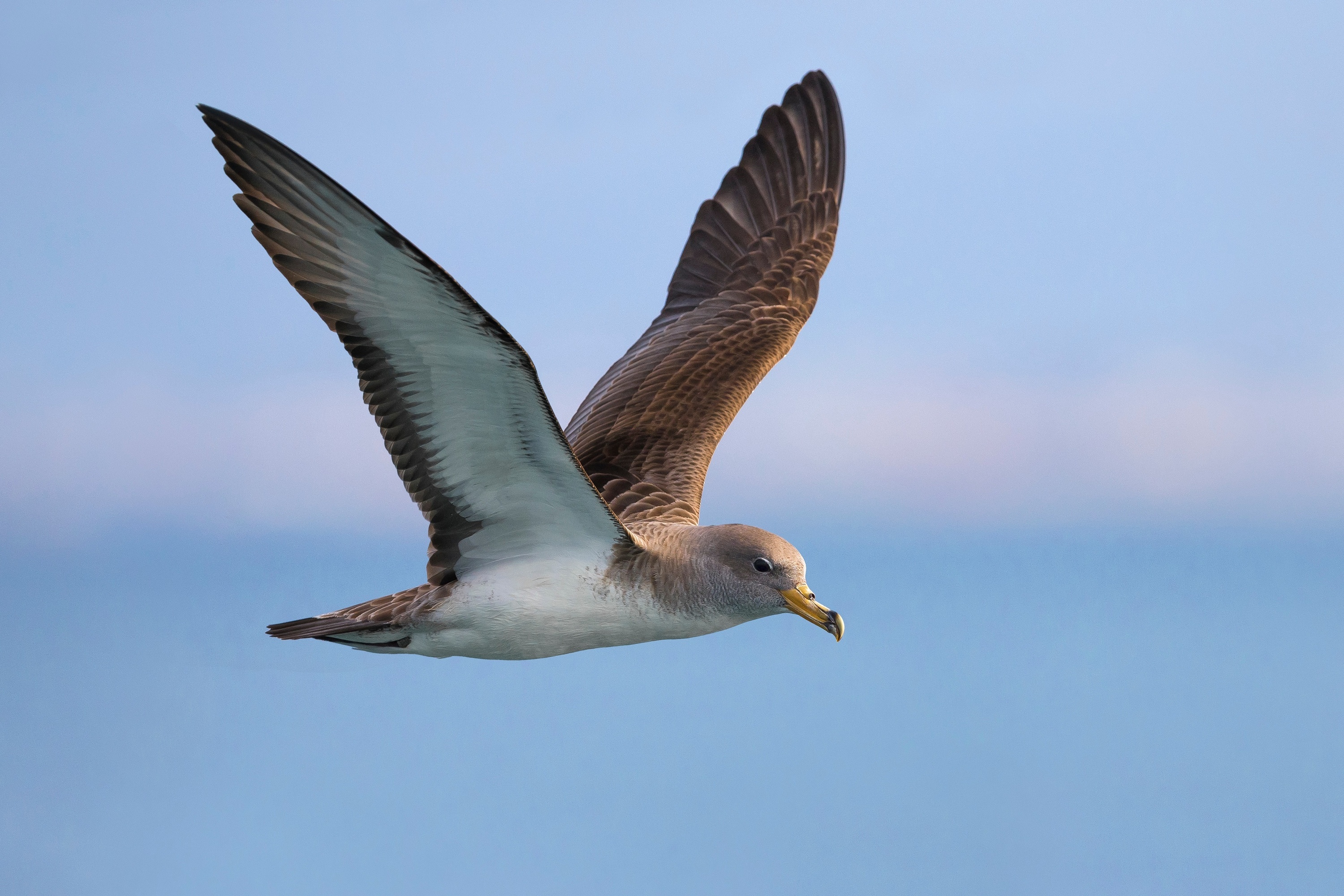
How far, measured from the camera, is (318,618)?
318 inches

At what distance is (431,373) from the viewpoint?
7113 millimetres

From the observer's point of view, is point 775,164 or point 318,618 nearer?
point 318,618

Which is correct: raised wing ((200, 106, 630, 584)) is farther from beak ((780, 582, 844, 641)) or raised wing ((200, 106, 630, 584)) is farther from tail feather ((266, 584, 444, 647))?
beak ((780, 582, 844, 641))

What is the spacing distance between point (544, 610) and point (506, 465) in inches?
38.1

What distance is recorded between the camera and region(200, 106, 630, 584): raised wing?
6.48 m

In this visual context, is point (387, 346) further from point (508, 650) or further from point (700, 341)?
point (700, 341)

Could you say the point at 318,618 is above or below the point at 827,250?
below

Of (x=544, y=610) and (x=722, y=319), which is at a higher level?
(x=722, y=319)

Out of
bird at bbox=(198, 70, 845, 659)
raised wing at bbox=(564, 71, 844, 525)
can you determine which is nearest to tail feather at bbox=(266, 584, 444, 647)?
bird at bbox=(198, 70, 845, 659)

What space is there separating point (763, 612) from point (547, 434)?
6.10ft

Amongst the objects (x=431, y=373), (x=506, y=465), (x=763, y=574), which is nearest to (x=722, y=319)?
(x=763, y=574)

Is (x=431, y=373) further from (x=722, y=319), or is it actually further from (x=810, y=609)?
(x=722, y=319)

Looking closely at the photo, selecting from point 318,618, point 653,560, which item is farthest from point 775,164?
point 318,618

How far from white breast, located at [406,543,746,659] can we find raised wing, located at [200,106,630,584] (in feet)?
0.45
